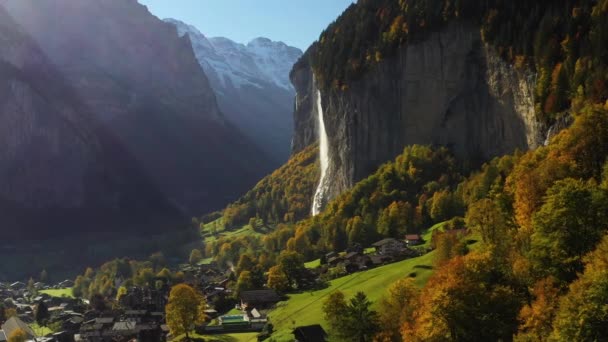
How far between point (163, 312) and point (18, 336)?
19.7 meters

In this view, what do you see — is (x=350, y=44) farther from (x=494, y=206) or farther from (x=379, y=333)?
(x=379, y=333)

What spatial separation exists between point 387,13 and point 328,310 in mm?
87789

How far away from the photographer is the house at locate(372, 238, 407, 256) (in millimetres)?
81919

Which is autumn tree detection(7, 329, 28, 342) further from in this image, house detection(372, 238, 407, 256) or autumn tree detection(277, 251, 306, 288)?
house detection(372, 238, 407, 256)

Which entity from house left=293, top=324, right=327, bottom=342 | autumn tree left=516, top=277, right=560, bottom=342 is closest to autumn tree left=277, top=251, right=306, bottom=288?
house left=293, top=324, right=327, bottom=342

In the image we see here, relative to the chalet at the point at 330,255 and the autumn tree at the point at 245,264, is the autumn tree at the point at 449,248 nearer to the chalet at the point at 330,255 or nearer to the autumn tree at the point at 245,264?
the chalet at the point at 330,255

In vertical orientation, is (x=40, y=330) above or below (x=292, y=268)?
below

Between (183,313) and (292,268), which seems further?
(292,268)

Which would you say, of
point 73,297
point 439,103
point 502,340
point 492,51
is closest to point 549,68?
point 492,51

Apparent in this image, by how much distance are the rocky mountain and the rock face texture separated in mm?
146

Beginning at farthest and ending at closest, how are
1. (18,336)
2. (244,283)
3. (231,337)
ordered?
(244,283) → (18,336) → (231,337)

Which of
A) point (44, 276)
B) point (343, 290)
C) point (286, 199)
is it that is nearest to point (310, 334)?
point (343, 290)

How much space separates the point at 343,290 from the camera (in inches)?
2682

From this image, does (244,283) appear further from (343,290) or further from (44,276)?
(44,276)
